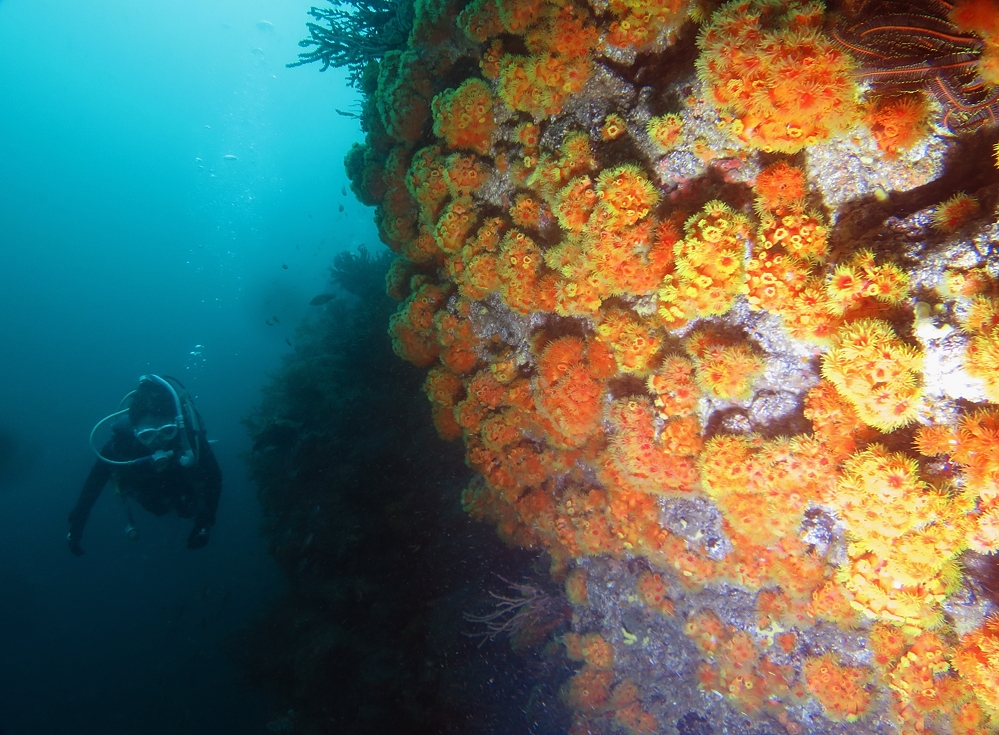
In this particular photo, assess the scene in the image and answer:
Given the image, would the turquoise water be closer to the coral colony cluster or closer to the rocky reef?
the rocky reef

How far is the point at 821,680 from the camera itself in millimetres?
4039

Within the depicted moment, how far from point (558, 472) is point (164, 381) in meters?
10.8

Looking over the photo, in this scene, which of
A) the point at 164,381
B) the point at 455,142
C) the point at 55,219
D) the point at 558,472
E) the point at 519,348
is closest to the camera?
the point at 455,142

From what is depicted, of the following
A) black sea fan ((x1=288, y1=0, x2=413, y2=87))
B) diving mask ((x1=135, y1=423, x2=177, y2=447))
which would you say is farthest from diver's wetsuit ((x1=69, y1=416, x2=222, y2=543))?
black sea fan ((x1=288, y1=0, x2=413, y2=87))

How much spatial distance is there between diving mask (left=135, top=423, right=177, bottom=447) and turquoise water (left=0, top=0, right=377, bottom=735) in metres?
4.34

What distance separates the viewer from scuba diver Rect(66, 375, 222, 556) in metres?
10.1

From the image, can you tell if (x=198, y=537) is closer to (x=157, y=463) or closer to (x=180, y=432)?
(x=157, y=463)

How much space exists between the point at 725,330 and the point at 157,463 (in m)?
11.5

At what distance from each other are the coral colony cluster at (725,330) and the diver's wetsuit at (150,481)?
25.9 feet

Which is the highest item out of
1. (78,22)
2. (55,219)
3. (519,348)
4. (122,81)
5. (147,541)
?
(78,22)

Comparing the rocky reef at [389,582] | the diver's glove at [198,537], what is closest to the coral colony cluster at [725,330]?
the rocky reef at [389,582]

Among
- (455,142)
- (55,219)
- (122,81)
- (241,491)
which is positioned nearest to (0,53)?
(122,81)

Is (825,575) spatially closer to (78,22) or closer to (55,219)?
(55,219)

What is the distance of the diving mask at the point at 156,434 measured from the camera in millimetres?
10133
